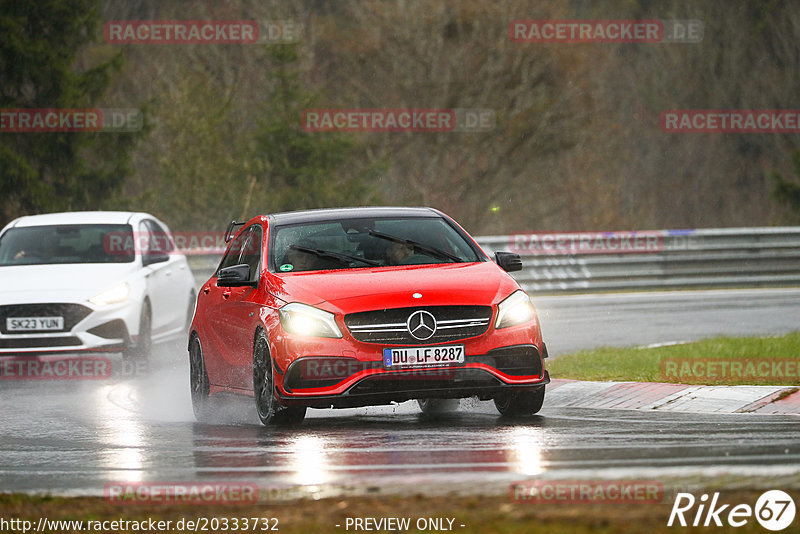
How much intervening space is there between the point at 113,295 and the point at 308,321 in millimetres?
6471

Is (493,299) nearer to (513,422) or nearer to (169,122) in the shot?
(513,422)

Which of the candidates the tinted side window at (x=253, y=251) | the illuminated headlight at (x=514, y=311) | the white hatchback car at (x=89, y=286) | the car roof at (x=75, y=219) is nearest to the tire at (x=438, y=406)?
the illuminated headlight at (x=514, y=311)

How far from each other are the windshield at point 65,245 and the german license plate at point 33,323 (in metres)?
1.37

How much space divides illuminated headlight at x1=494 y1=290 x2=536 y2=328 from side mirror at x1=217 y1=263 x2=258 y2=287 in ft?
6.36

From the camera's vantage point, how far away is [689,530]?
18.3 ft

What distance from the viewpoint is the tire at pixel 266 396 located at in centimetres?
996

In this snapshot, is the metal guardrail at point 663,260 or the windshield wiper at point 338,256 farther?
the metal guardrail at point 663,260

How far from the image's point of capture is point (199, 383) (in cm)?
1206

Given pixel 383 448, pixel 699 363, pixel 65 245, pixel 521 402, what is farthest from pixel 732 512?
pixel 65 245

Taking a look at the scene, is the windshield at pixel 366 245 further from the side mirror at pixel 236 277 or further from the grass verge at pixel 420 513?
the grass verge at pixel 420 513

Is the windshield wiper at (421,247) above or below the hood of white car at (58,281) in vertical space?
above

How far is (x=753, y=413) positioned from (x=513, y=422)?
5.62ft

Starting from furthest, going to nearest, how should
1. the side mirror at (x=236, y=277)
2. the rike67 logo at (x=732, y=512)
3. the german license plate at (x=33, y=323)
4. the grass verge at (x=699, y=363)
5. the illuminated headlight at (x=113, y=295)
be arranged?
the illuminated headlight at (x=113, y=295), the german license plate at (x=33, y=323), the grass verge at (x=699, y=363), the side mirror at (x=236, y=277), the rike67 logo at (x=732, y=512)

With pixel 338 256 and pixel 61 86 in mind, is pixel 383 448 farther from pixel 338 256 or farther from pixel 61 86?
pixel 61 86
